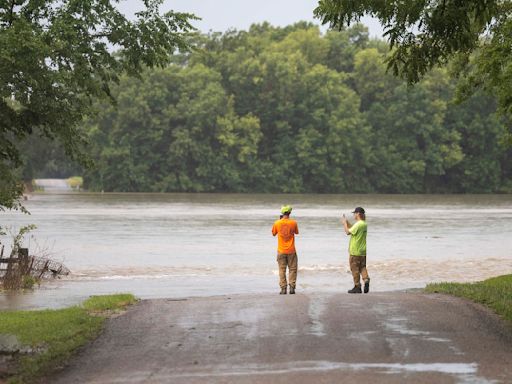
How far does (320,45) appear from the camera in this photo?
13962 cm

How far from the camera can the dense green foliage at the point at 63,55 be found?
1577cm

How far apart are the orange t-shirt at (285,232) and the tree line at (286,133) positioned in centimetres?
9715

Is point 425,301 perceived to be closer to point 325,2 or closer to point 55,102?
point 325,2

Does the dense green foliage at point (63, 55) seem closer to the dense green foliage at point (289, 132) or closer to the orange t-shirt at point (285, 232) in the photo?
the orange t-shirt at point (285, 232)

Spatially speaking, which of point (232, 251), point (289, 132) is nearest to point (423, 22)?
point (232, 251)

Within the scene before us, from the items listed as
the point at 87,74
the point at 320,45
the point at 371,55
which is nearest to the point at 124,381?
the point at 87,74

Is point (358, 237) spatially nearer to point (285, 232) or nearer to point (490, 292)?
point (285, 232)

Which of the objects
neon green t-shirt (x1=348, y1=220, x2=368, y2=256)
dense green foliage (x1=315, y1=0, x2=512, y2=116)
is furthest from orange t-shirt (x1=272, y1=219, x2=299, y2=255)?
dense green foliage (x1=315, y1=0, x2=512, y2=116)

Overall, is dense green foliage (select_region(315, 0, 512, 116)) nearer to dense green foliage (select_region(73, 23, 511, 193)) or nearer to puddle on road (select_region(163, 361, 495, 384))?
puddle on road (select_region(163, 361, 495, 384))

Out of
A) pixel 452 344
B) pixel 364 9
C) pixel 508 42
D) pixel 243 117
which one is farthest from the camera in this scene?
pixel 243 117

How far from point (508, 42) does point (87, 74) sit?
7245 mm

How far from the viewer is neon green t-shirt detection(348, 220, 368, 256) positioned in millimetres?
17984

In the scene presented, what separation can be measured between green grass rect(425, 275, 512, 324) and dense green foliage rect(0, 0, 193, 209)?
701 centimetres

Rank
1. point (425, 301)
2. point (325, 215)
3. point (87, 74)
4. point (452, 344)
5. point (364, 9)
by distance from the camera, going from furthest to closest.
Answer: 1. point (325, 215)
2. point (87, 74)
3. point (425, 301)
4. point (364, 9)
5. point (452, 344)
